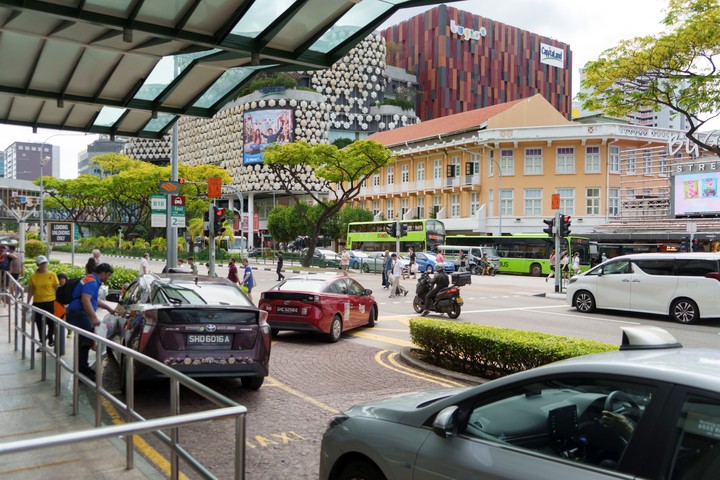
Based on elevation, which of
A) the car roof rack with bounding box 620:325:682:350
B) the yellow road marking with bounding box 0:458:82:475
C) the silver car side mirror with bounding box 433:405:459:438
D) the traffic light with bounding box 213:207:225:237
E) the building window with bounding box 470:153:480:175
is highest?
the building window with bounding box 470:153:480:175

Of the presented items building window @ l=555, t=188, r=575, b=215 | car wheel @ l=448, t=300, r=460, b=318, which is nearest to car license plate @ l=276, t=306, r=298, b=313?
car wheel @ l=448, t=300, r=460, b=318

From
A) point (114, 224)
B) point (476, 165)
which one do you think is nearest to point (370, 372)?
point (476, 165)

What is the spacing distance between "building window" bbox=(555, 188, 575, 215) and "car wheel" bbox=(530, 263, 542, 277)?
42.9 feet

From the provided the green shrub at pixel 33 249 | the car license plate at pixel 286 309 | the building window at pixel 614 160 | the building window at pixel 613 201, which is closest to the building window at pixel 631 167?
the building window at pixel 614 160

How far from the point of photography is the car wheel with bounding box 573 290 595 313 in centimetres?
1816

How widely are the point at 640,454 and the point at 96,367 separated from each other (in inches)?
184

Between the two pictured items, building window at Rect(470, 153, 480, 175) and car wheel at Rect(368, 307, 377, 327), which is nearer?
car wheel at Rect(368, 307, 377, 327)

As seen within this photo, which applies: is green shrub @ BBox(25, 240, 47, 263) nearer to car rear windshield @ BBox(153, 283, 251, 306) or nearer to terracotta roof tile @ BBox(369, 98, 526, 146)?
car rear windshield @ BBox(153, 283, 251, 306)

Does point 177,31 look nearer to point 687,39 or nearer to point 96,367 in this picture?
point 96,367

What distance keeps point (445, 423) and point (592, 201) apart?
52.1 m

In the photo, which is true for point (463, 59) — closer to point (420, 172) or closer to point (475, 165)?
point (420, 172)

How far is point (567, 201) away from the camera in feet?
171

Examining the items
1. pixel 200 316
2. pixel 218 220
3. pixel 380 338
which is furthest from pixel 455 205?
pixel 200 316

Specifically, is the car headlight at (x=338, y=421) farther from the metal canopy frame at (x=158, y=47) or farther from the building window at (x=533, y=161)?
the building window at (x=533, y=161)
